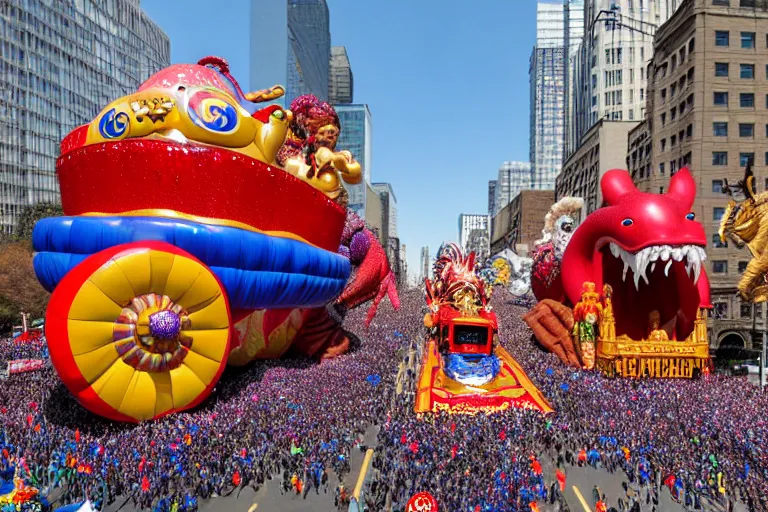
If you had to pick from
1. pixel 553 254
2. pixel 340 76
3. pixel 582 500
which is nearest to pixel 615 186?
pixel 553 254

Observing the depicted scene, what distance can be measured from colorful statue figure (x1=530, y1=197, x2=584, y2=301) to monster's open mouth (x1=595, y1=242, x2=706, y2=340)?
282 cm

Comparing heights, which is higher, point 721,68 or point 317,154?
point 721,68

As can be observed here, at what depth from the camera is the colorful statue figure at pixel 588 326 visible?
16578 mm

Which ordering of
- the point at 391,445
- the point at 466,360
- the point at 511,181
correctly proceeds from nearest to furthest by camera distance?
the point at 391,445, the point at 466,360, the point at 511,181

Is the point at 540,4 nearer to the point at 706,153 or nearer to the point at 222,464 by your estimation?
the point at 706,153

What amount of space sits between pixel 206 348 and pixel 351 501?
506 cm

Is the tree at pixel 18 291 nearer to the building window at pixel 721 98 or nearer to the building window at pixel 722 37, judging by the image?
the building window at pixel 721 98

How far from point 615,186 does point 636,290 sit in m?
3.50

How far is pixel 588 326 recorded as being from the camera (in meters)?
16.6

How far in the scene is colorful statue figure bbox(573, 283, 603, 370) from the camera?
54.4 ft

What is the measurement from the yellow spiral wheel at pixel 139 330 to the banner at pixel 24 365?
7087 mm

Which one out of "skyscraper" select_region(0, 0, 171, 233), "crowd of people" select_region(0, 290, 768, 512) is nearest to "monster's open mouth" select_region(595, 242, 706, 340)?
"crowd of people" select_region(0, 290, 768, 512)

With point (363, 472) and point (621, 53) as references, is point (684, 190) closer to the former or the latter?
point (363, 472)

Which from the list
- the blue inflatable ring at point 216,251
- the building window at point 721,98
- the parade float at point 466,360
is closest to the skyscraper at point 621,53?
the building window at point 721,98
